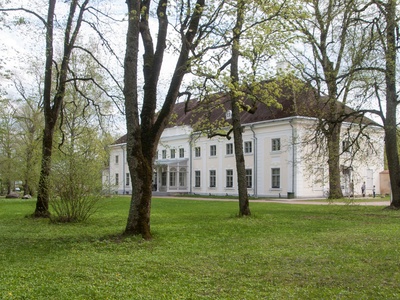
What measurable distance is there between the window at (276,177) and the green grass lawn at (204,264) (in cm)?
2295

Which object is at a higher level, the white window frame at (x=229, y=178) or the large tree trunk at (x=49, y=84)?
the large tree trunk at (x=49, y=84)

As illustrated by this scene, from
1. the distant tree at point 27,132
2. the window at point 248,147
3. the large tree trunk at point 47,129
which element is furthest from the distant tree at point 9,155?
the large tree trunk at point 47,129

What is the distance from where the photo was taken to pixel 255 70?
13102mm

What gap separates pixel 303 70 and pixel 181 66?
906cm

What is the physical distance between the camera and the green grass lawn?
19.1 feet

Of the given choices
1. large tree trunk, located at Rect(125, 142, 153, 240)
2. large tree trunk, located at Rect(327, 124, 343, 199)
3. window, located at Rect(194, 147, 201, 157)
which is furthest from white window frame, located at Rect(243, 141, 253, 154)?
large tree trunk, located at Rect(125, 142, 153, 240)

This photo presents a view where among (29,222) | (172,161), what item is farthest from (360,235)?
(172,161)

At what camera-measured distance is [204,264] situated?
25.1 ft

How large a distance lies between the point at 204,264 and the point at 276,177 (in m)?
29.2

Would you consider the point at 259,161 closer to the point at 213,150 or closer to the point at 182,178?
the point at 213,150

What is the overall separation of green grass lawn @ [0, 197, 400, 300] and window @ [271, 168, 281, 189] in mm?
22949

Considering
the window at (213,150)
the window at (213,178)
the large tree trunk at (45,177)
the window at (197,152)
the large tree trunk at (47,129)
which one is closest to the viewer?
the large tree trunk at (45,177)

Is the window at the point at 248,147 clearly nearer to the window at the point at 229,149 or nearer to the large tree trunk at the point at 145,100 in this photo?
the window at the point at 229,149

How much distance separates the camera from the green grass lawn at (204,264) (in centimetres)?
583
